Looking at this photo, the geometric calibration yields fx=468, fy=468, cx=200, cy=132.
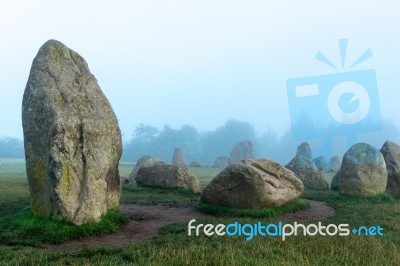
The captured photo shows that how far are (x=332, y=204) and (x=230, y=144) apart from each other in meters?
105

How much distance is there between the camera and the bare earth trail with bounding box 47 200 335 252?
1217 cm

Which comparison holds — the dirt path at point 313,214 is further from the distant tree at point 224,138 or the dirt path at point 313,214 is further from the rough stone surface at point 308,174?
the distant tree at point 224,138

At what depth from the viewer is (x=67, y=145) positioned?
13.4 meters

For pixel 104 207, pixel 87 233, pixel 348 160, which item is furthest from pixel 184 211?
pixel 348 160

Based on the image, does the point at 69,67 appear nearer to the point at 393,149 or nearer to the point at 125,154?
the point at 393,149

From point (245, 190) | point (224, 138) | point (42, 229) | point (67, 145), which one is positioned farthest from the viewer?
point (224, 138)

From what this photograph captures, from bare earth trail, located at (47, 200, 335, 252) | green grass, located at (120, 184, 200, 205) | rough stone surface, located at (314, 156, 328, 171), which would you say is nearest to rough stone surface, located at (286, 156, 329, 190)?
bare earth trail, located at (47, 200, 335, 252)

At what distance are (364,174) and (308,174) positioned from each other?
7643mm

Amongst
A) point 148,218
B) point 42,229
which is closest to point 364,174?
point 148,218

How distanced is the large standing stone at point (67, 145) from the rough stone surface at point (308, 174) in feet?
59.2

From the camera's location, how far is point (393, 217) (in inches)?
650

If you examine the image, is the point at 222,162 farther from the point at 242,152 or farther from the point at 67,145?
the point at 67,145

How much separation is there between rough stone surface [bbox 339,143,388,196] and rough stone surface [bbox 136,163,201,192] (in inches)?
309

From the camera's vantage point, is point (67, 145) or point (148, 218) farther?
point (148, 218)
